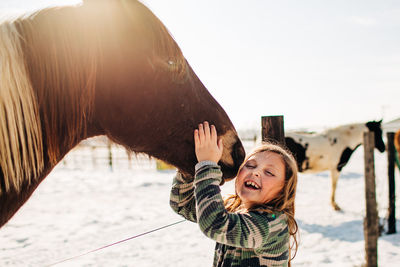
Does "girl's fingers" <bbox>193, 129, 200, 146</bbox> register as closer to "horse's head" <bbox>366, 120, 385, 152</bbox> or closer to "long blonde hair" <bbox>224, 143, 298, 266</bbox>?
"long blonde hair" <bbox>224, 143, 298, 266</bbox>

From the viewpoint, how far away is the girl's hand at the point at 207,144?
4.65ft

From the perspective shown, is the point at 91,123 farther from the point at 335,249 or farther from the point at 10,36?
the point at 335,249

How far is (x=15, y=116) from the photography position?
1.05 meters

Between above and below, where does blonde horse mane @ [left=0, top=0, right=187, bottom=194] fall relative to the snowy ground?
above

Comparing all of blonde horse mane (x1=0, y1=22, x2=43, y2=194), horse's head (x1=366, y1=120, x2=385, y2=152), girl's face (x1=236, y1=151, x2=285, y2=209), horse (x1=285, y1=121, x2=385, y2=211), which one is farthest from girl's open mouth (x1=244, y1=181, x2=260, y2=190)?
horse's head (x1=366, y1=120, x2=385, y2=152)

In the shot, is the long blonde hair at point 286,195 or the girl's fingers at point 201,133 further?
the long blonde hair at point 286,195

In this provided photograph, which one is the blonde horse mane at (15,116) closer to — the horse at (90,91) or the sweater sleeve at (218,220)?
the horse at (90,91)

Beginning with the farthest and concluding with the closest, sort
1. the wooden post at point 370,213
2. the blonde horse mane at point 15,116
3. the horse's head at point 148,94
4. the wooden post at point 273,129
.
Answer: the wooden post at point 370,213
the wooden post at point 273,129
the horse's head at point 148,94
the blonde horse mane at point 15,116

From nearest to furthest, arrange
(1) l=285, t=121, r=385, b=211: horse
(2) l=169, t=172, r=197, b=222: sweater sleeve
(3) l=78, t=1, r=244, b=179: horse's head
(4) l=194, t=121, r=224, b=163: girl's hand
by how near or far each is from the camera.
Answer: (3) l=78, t=1, r=244, b=179: horse's head < (4) l=194, t=121, r=224, b=163: girl's hand < (2) l=169, t=172, r=197, b=222: sweater sleeve < (1) l=285, t=121, r=385, b=211: horse

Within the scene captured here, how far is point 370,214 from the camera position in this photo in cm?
364

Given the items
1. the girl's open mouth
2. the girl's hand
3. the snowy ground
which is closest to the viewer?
the girl's hand

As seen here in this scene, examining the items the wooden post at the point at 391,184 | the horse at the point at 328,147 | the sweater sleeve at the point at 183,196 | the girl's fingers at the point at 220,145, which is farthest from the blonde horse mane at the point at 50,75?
the horse at the point at 328,147

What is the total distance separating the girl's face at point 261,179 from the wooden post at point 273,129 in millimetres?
404

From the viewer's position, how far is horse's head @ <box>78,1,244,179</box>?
126cm
